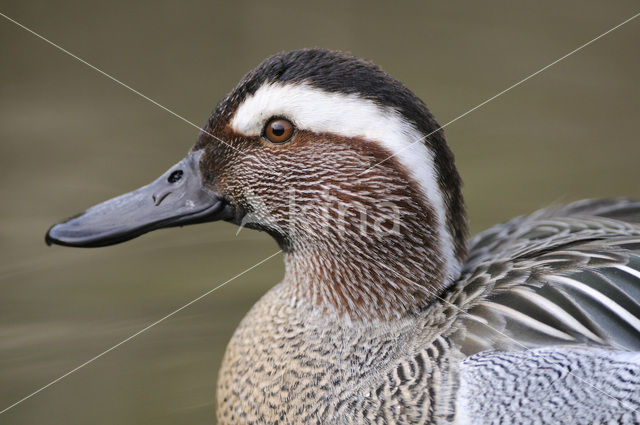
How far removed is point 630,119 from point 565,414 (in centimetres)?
376

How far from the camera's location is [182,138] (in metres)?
5.45

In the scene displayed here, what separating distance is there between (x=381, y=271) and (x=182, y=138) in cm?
283

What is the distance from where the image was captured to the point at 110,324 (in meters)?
4.13

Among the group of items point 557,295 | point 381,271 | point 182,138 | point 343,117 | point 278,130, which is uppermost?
point 182,138

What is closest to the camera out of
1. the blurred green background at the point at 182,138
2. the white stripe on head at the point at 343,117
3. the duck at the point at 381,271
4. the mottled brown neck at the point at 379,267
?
the duck at the point at 381,271

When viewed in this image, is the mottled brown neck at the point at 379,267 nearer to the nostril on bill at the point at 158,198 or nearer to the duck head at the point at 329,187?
the duck head at the point at 329,187

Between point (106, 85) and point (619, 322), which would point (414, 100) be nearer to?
point (619, 322)

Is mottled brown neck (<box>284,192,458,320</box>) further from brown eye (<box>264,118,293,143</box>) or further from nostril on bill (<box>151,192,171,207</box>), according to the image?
nostril on bill (<box>151,192,171,207</box>)

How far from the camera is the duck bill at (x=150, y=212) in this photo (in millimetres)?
2896

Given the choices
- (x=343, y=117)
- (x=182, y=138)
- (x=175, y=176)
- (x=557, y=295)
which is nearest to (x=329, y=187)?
(x=343, y=117)

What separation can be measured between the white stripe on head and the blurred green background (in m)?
1.53

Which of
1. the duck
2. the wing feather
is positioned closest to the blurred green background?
the duck

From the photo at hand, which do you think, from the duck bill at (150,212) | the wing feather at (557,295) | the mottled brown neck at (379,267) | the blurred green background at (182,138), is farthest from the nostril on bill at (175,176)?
the blurred green background at (182,138)

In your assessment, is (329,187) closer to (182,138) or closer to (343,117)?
(343,117)
